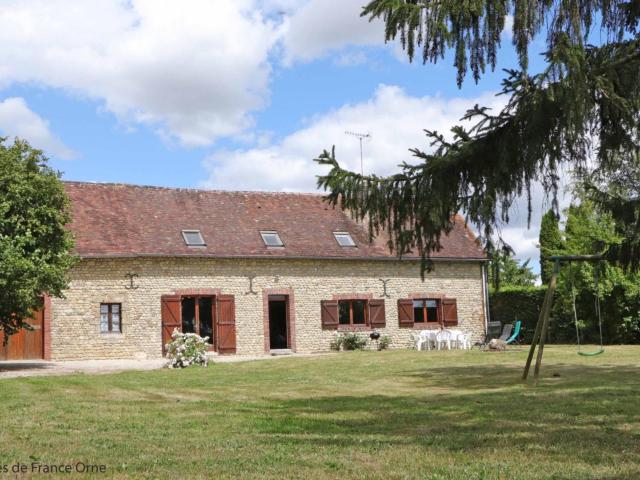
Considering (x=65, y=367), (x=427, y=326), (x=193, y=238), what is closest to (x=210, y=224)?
(x=193, y=238)

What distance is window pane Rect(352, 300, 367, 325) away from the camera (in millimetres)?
23594

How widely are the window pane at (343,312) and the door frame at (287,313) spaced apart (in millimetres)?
1606

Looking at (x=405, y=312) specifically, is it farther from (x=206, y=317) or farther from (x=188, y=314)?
(x=188, y=314)

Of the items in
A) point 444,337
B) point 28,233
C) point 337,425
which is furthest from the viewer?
point 444,337

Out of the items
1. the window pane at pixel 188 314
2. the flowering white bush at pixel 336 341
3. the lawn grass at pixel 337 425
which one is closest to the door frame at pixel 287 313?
the flowering white bush at pixel 336 341

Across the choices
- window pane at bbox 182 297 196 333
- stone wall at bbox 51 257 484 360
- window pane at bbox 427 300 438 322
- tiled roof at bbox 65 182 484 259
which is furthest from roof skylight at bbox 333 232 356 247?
window pane at bbox 182 297 196 333

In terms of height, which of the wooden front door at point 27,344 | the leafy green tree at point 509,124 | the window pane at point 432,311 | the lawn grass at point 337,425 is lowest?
the lawn grass at point 337,425

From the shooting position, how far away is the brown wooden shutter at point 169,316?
20.9 meters

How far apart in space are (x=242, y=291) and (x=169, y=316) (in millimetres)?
2258

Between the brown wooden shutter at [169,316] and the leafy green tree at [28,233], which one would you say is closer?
the leafy green tree at [28,233]

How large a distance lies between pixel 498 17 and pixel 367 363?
1081 cm

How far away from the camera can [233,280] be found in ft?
72.2

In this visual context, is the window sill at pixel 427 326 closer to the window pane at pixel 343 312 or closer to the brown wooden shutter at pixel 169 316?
the window pane at pixel 343 312

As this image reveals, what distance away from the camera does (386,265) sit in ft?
78.3
